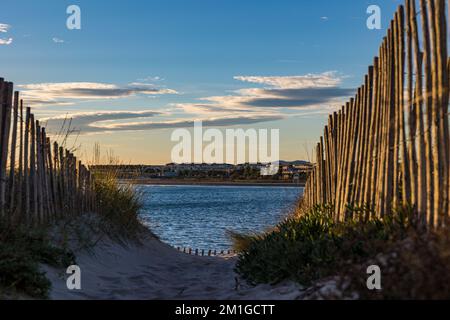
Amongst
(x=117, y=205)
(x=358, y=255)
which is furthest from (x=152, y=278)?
(x=358, y=255)

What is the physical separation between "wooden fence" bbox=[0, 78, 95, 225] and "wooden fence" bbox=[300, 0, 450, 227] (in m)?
4.06

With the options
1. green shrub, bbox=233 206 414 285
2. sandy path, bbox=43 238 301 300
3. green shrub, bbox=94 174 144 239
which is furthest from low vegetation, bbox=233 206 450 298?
green shrub, bbox=94 174 144 239

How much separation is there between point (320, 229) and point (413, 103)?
89.6 inches

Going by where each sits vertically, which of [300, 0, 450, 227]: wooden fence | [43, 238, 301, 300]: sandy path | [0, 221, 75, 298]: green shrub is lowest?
[43, 238, 301, 300]: sandy path

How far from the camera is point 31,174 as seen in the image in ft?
28.1

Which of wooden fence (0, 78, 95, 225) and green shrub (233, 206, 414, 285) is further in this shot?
wooden fence (0, 78, 95, 225)

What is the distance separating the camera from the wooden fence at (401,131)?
17.9 feet

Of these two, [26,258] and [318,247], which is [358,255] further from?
[26,258]

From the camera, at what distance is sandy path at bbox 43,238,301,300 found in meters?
6.57

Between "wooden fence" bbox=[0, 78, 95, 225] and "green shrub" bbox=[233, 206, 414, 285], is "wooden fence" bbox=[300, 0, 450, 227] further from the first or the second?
"wooden fence" bbox=[0, 78, 95, 225]

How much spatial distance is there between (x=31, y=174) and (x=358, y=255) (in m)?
4.82

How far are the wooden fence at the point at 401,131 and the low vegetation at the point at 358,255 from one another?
0.81 feet

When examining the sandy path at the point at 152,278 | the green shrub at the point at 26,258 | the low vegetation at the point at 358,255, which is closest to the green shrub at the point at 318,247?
the low vegetation at the point at 358,255

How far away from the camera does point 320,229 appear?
775 cm
